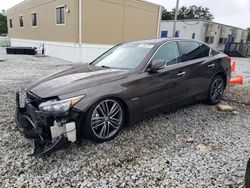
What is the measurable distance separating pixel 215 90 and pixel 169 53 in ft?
5.08

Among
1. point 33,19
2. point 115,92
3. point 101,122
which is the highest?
point 33,19

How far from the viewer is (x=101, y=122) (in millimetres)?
2750

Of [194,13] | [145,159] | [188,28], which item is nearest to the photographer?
[145,159]

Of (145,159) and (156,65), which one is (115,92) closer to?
(156,65)

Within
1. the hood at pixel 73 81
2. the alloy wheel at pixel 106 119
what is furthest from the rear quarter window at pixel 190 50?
the alloy wheel at pixel 106 119

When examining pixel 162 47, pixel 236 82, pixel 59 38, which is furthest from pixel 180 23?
pixel 162 47

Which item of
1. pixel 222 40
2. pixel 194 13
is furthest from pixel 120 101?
pixel 194 13

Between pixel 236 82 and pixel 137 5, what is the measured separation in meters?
10.1

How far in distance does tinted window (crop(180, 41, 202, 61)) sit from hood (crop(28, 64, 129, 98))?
1367mm

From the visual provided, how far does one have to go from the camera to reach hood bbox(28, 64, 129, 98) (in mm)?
2584

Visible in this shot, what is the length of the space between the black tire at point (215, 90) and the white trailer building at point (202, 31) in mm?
19975

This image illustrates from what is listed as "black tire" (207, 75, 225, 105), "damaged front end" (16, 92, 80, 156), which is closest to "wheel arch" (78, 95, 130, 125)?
"damaged front end" (16, 92, 80, 156)

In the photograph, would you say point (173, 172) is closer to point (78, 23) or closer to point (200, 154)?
point (200, 154)

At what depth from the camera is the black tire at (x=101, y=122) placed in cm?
259
